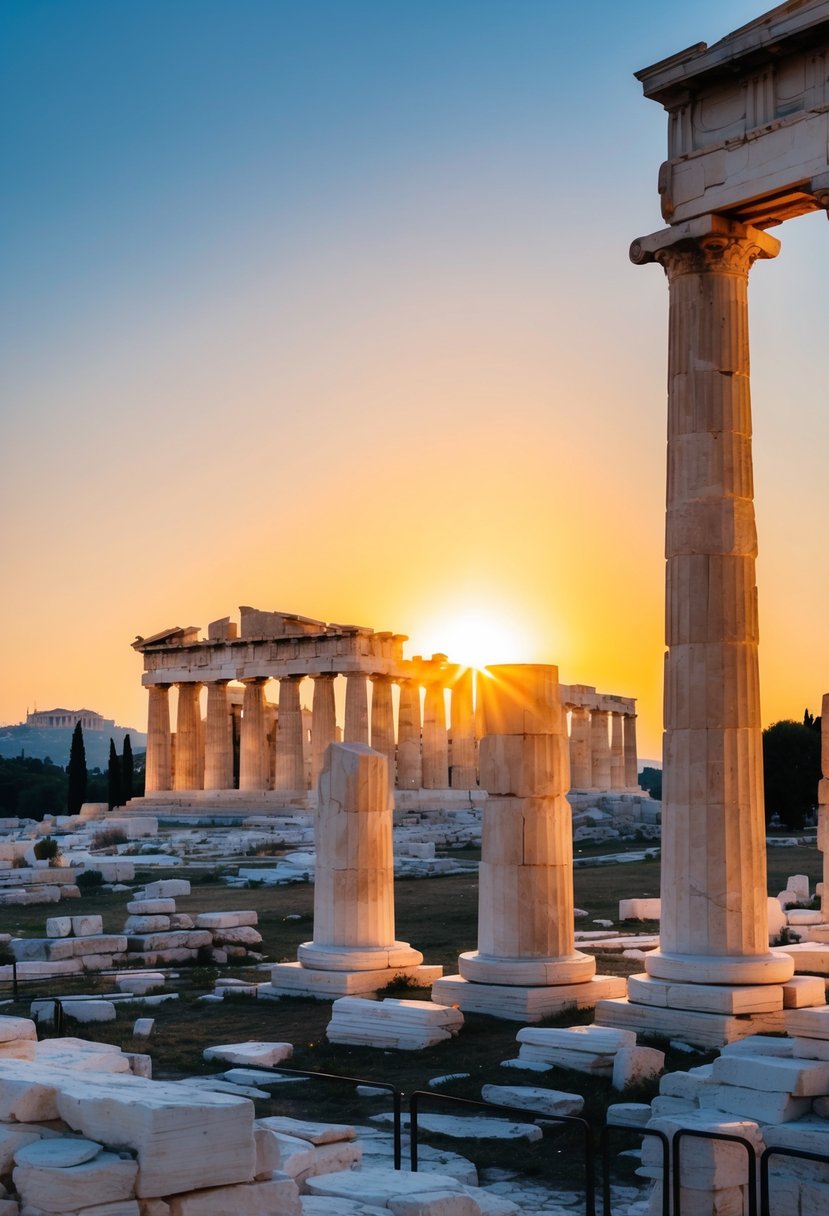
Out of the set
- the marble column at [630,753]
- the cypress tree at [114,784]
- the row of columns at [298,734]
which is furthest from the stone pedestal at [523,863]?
the marble column at [630,753]

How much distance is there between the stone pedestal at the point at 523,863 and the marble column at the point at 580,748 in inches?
2441

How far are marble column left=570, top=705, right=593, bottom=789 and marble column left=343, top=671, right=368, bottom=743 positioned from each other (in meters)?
16.7

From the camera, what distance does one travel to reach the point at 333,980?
1989 centimetres

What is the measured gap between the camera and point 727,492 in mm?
16781

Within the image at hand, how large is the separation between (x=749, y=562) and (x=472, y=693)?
5959 centimetres

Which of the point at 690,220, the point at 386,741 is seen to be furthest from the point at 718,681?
the point at 386,741

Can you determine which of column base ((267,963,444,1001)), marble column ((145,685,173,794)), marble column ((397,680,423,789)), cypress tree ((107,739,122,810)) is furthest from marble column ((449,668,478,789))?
column base ((267,963,444,1001))

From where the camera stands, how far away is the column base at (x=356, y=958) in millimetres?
20125

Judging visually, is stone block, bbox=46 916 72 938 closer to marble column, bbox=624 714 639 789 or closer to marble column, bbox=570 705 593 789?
marble column, bbox=570 705 593 789

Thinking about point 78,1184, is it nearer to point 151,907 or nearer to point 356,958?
point 356,958

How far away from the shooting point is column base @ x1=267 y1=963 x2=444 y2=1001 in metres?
19.8

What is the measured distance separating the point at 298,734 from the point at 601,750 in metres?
21.9

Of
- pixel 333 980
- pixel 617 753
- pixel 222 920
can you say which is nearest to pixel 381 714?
pixel 617 753

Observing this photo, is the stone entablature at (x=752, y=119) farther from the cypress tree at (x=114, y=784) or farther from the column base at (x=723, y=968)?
the cypress tree at (x=114, y=784)
